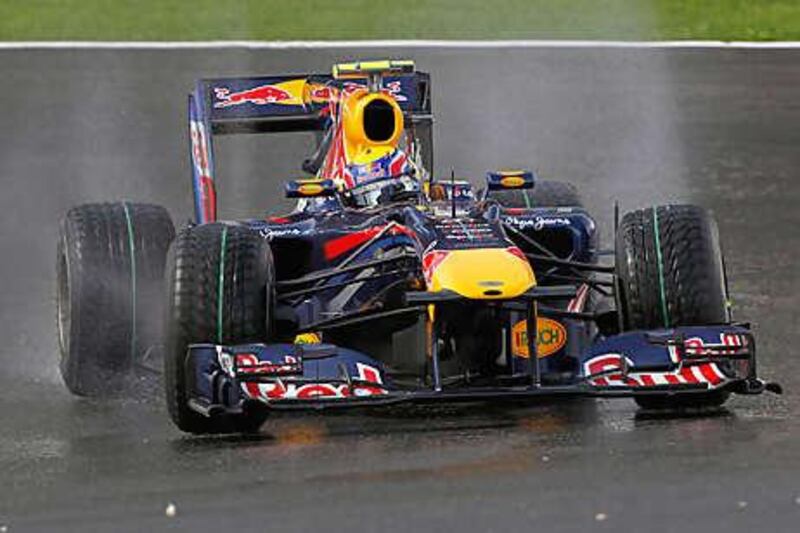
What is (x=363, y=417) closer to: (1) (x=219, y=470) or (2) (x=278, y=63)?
(1) (x=219, y=470)

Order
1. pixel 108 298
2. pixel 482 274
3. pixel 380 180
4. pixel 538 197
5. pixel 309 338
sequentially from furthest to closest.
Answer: pixel 538 197
pixel 380 180
pixel 108 298
pixel 309 338
pixel 482 274

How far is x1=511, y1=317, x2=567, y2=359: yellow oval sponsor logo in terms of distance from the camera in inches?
393

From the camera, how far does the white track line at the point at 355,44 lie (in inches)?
750

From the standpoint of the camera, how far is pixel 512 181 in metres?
11.0

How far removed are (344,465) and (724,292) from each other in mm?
2141

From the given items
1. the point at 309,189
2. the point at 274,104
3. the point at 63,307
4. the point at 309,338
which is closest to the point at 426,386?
the point at 309,338

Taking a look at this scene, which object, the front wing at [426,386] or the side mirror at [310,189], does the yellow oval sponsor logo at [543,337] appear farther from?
the side mirror at [310,189]

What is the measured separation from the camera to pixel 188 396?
945 centimetres

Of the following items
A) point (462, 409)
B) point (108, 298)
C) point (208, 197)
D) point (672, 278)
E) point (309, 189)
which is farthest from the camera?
point (208, 197)

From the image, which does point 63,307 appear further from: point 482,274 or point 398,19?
point 398,19

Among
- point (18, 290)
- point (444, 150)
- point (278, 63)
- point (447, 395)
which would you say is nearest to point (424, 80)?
point (18, 290)

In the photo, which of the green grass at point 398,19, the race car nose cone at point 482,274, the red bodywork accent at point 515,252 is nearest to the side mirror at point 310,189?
the race car nose cone at point 482,274

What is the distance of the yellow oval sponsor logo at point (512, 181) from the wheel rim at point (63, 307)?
2031mm

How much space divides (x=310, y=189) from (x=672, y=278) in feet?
5.84
